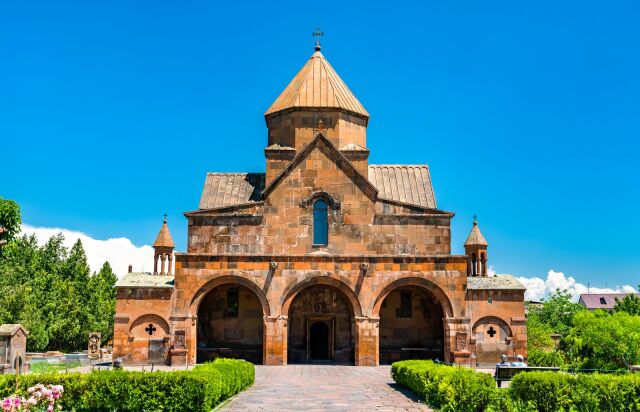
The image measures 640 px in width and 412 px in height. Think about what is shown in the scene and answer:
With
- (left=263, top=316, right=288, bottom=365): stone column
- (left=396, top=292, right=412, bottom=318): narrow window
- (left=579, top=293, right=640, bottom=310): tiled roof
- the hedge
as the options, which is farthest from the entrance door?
(left=579, top=293, right=640, bottom=310): tiled roof

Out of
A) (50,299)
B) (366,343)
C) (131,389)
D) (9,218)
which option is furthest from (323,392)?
(50,299)

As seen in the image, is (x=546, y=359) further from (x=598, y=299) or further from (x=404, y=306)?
(x=598, y=299)

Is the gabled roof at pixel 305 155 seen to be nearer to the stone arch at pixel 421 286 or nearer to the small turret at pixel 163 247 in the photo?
the stone arch at pixel 421 286

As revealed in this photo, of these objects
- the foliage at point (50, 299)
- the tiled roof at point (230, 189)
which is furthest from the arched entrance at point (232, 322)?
the foliage at point (50, 299)

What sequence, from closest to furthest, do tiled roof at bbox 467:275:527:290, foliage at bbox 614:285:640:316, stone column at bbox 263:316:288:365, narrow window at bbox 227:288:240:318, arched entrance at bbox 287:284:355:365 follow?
stone column at bbox 263:316:288:365
arched entrance at bbox 287:284:355:365
tiled roof at bbox 467:275:527:290
narrow window at bbox 227:288:240:318
foliage at bbox 614:285:640:316

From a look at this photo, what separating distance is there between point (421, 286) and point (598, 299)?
65.9 meters

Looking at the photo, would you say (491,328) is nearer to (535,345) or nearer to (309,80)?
(535,345)

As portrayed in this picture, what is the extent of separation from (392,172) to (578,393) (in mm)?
15973

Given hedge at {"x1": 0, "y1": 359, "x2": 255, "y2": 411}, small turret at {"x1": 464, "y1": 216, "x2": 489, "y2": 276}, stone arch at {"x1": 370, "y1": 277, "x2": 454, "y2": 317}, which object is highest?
small turret at {"x1": 464, "y1": 216, "x2": 489, "y2": 276}

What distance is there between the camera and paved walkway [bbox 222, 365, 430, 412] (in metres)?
11.6

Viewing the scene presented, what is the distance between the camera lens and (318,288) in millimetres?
22312

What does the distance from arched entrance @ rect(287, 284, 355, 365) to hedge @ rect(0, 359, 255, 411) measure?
34.9 ft

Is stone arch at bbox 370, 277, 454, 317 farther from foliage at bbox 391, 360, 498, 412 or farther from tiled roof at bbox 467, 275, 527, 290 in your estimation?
foliage at bbox 391, 360, 498, 412

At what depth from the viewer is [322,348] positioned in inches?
891
